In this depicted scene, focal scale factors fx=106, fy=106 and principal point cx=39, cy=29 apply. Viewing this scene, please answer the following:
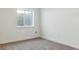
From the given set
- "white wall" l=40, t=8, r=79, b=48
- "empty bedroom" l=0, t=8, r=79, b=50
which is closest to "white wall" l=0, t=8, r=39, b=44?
"empty bedroom" l=0, t=8, r=79, b=50

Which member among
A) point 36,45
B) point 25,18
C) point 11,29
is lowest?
point 36,45

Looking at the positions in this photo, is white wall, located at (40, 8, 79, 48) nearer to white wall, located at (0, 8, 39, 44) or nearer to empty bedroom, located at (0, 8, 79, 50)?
empty bedroom, located at (0, 8, 79, 50)

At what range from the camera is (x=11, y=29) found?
4.04 feet

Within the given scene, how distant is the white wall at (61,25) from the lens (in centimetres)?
123

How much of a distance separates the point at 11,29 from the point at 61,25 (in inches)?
23.2

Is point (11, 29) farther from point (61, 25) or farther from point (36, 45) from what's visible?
point (61, 25)

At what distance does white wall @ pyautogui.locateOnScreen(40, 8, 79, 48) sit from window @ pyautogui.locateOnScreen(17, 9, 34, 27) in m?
0.13

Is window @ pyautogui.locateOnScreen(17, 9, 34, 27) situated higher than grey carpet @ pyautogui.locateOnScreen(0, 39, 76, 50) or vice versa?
window @ pyautogui.locateOnScreen(17, 9, 34, 27)

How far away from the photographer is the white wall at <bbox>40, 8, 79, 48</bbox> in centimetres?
123

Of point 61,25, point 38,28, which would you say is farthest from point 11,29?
point 61,25

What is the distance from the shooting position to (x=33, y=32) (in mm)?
1283

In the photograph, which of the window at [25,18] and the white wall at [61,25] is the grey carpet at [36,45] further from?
the window at [25,18]

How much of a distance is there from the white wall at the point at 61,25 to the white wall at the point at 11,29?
0.41 feet
